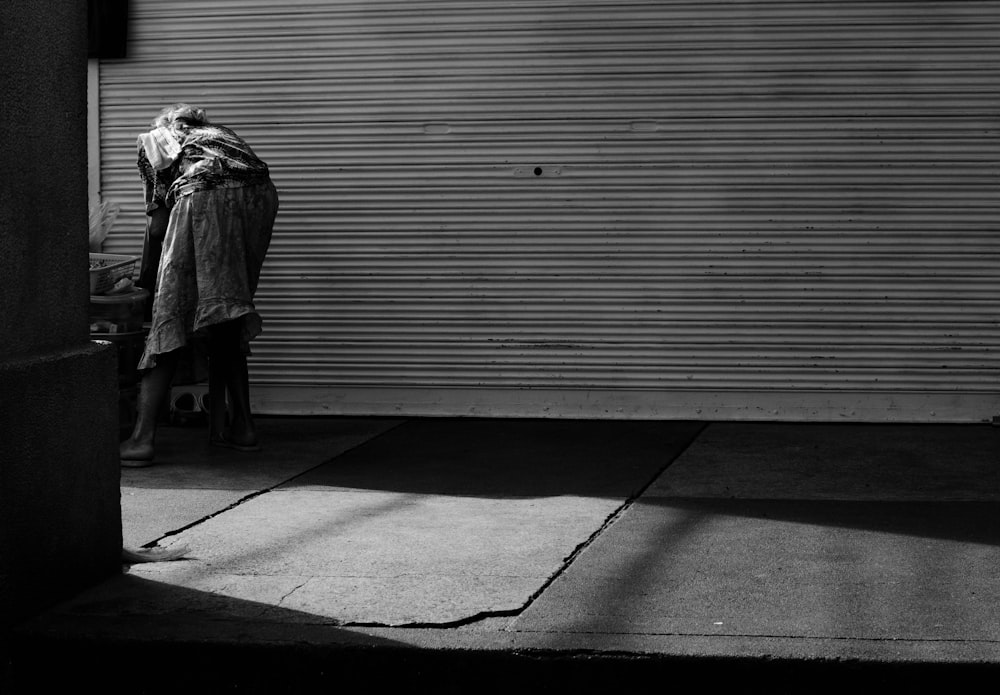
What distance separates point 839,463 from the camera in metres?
6.95

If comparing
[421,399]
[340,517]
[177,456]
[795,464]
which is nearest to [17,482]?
[340,517]

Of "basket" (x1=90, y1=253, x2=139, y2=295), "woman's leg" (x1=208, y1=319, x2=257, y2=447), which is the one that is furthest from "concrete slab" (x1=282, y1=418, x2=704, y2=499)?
"basket" (x1=90, y1=253, x2=139, y2=295)

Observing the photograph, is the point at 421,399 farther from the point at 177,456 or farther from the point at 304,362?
the point at 177,456

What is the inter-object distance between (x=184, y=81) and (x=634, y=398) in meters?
3.50

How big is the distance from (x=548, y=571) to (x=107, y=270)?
13.4ft

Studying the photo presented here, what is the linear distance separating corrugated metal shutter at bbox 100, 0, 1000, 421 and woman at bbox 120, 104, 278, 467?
1.45m

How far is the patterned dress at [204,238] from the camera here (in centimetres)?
702

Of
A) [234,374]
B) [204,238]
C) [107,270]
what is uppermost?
[204,238]

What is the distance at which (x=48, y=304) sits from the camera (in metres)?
4.32

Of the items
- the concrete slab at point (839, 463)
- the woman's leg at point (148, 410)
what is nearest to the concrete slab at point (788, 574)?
the concrete slab at point (839, 463)

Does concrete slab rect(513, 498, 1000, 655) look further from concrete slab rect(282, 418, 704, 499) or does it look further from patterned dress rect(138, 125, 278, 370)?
patterned dress rect(138, 125, 278, 370)

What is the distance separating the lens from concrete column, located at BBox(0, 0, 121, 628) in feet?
13.3

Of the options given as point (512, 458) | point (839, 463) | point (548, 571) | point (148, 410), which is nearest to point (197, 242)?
point (148, 410)

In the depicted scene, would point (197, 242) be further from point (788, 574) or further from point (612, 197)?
point (788, 574)
